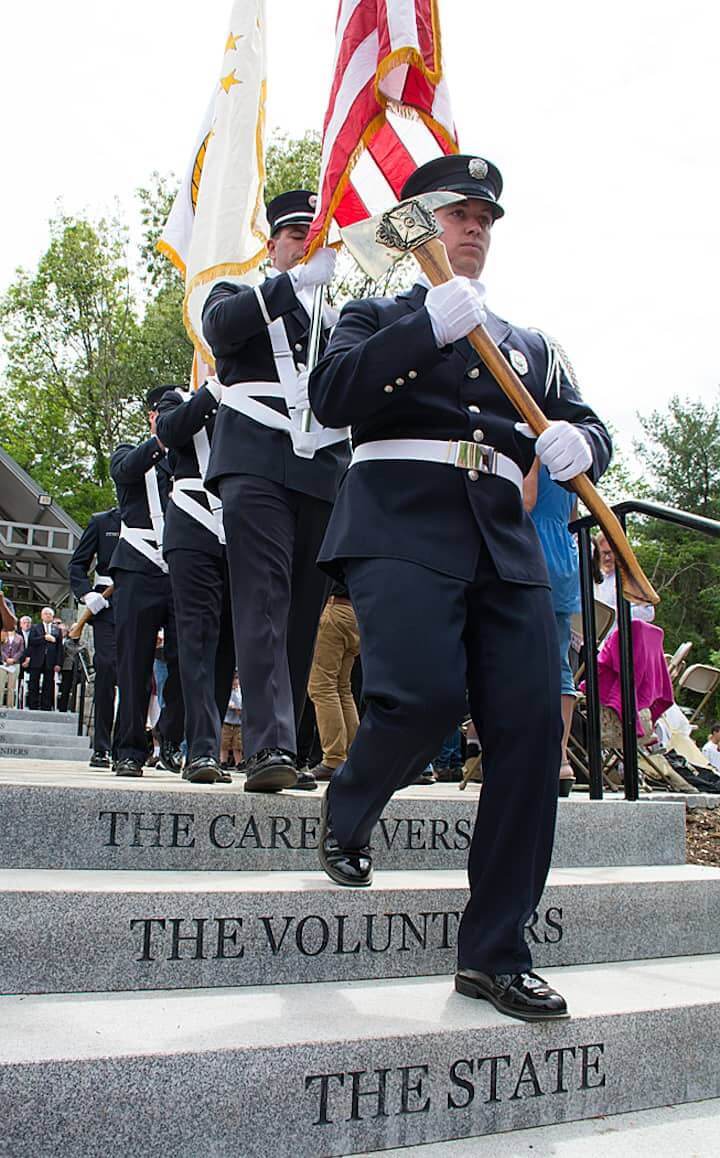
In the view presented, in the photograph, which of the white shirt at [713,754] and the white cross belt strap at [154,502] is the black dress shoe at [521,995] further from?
the white shirt at [713,754]

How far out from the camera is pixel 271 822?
11.9ft

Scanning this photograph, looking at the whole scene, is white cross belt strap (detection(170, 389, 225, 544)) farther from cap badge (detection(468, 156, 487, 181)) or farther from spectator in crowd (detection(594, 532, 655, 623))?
cap badge (detection(468, 156, 487, 181))

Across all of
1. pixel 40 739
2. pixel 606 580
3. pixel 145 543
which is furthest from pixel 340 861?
pixel 40 739

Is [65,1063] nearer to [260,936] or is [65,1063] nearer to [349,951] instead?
[260,936]

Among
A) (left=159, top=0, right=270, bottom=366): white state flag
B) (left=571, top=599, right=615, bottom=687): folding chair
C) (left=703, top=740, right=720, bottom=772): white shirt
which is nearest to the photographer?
(left=159, top=0, right=270, bottom=366): white state flag

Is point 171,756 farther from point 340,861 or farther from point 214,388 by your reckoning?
point 340,861

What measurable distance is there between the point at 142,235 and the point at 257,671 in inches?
1220

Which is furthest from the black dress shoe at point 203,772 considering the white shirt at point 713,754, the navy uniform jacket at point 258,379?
the white shirt at point 713,754

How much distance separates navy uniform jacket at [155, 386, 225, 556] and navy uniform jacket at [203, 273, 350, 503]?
2.54ft

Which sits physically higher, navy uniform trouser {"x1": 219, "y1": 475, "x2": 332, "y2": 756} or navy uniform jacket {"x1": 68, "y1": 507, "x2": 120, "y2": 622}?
navy uniform jacket {"x1": 68, "y1": 507, "x2": 120, "y2": 622}

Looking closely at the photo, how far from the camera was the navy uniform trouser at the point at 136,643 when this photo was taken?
5961mm

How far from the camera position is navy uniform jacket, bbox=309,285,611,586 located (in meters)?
2.88

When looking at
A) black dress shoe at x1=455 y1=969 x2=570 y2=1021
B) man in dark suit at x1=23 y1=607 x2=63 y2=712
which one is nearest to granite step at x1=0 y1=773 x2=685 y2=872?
black dress shoe at x1=455 y1=969 x2=570 y2=1021

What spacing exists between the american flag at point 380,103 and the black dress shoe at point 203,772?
2212mm
